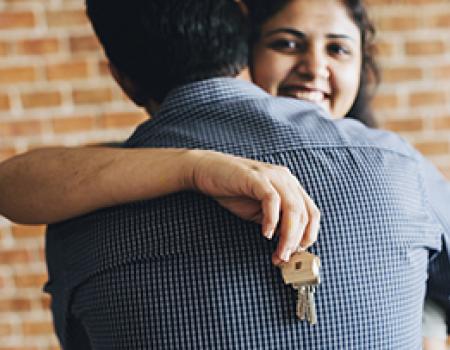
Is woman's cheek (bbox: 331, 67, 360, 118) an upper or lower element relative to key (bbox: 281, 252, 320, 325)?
upper

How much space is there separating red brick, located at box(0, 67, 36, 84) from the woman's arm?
3.58 ft

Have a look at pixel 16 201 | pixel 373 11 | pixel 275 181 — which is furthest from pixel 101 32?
pixel 373 11

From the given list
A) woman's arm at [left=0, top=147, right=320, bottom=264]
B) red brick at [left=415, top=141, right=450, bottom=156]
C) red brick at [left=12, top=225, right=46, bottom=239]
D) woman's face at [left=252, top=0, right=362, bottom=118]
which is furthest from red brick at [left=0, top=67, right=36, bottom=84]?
red brick at [left=415, top=141, right=450, bottom=156]

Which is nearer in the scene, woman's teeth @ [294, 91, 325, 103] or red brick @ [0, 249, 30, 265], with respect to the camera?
woman's teeth @ [294, 91, 325, 103]

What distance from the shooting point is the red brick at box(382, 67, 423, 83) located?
6.77 ft

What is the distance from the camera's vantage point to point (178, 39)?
2.99ft

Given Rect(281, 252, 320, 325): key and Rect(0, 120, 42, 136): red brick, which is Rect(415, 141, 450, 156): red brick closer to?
Rect(0, 120, 42, 136): red brick

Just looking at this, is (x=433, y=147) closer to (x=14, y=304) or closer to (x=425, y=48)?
(x=425, y=48)

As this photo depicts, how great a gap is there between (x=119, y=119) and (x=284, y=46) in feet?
2.89

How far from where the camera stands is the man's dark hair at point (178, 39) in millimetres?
912

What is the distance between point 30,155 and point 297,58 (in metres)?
0.62

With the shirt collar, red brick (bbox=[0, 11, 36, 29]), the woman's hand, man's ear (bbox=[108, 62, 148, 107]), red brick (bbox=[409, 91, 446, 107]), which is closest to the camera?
the woman's hand

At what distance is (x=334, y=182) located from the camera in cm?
80

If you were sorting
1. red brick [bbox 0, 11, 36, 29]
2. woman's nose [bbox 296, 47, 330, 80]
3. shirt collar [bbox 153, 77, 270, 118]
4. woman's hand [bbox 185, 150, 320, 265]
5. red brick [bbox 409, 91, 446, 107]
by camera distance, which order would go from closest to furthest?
woman's hand [bbox 185, 150, 320, 265], shirt collar [bbox 153, 77, 270, 118], woman's nose [bbox 296, 47, 330, 80], red brick [bbox 0, 11, 36, 29], red brick [bbox 409, 91, 446, 107]
